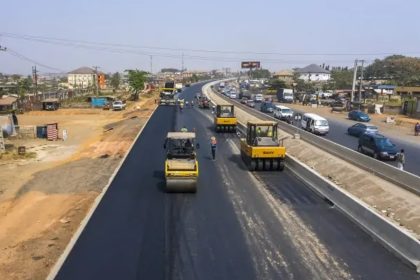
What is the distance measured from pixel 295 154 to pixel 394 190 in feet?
44.4

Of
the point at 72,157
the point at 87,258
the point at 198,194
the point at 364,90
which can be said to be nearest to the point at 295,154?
the point at 198,194

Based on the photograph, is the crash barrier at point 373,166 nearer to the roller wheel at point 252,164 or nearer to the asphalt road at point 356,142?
the asphalt road at point 356,142

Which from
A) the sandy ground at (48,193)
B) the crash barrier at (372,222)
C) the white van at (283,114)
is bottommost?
the sandy ground at (48,193)

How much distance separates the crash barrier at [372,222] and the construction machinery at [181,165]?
6472 mm

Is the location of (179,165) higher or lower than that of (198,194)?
higher

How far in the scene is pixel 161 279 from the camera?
12930mm

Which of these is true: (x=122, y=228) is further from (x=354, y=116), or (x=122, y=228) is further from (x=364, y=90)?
(x=364, y=90)

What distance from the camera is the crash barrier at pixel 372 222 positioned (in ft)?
47.5

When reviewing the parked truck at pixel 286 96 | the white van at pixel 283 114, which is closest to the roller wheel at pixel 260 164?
the white van at pixel 283 114

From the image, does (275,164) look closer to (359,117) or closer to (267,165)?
(267,165)

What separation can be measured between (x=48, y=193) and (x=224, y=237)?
1392 centimetres

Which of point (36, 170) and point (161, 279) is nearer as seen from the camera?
point (161, 279)

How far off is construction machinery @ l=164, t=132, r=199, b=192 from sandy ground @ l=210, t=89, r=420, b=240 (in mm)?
8024

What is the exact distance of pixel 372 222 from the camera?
1709 cm
